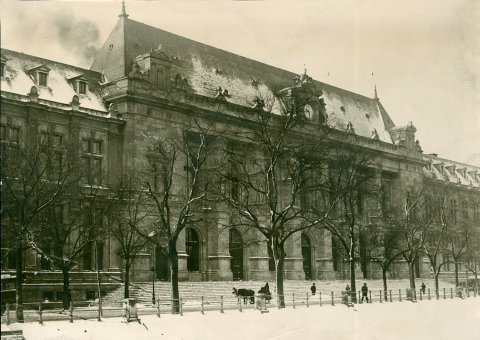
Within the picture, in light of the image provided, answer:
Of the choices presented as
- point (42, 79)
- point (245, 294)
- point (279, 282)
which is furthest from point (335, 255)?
point (42, 79)

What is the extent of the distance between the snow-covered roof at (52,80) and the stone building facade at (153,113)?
6 cm

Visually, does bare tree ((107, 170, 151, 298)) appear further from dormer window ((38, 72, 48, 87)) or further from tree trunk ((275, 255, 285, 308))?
dormer window ((38, 72, 48, 87))

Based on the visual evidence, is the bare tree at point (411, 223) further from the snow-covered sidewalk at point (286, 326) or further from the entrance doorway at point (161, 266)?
the entrance doorway at point (161, 266)

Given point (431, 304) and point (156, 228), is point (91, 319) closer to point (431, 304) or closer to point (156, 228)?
point (156, 228)

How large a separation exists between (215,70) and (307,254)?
14584 millimetres

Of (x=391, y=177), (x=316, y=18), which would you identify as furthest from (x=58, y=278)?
(x=391, y=177)

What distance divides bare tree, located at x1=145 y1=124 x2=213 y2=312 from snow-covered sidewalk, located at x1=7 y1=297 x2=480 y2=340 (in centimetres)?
356

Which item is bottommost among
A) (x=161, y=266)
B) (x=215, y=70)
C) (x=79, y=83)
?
(x=161, y=266)

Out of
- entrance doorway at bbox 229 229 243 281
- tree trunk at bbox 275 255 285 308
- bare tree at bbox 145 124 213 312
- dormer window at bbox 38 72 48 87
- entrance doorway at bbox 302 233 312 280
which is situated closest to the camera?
bare tree at bbox 145 124 213 312

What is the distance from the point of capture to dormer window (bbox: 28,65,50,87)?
32.2 meters

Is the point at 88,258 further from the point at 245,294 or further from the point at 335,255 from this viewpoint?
the point at 335,255

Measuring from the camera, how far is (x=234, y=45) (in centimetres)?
2425

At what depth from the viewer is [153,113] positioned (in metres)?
36.1

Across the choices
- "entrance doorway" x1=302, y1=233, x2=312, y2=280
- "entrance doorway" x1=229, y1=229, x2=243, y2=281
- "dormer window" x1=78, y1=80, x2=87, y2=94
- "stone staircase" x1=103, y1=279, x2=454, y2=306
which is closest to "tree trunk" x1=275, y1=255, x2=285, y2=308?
"stone staircase" x1=103, y1=279, x2=454, y2=306
